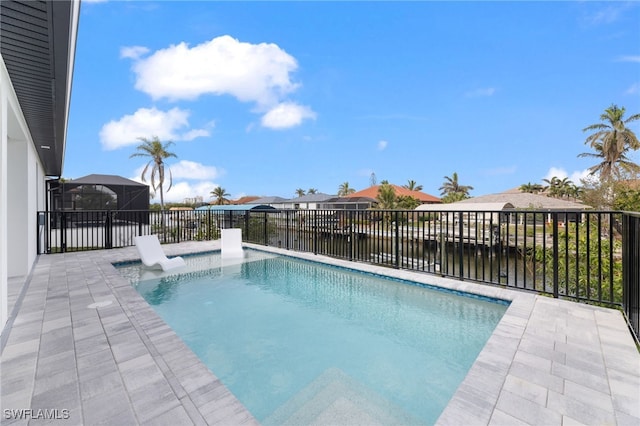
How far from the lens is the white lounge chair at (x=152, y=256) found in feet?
19.6

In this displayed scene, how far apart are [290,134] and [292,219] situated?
89.3 feet

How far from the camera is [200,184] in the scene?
45.2m

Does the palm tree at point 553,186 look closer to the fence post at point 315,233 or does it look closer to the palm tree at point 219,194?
the palm tree at point 219,194

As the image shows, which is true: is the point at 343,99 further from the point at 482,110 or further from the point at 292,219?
the point at 292,219

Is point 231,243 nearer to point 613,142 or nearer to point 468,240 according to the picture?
point 468,240

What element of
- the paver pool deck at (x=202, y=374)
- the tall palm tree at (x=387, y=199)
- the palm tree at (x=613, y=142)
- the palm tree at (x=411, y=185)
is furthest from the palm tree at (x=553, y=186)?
the paver pool deck at (x=202, y=374)

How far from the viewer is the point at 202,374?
6.79 ft

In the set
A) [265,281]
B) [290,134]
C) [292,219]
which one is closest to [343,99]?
[290,134]

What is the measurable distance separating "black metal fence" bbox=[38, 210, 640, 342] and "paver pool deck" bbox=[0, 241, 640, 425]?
0.58 metres

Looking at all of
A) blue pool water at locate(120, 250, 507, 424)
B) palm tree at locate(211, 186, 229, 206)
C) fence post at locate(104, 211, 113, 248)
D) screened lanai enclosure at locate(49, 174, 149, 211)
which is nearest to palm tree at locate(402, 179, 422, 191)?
palm tree at locate(211, 186, 229, 206)

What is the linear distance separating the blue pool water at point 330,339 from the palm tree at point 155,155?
1999 cm

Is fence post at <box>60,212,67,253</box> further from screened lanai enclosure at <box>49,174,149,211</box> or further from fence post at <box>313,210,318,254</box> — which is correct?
screened lanai enclosure at <box>49,174,149,211</box>

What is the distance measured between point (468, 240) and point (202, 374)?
15.6 ft

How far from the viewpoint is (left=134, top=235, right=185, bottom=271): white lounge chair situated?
5980 millimetres
